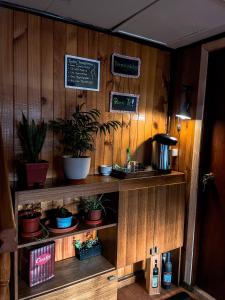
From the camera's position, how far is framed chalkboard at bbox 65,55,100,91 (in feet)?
5.83

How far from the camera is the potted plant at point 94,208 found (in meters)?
1.78

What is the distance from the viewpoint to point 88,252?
75.7 inches

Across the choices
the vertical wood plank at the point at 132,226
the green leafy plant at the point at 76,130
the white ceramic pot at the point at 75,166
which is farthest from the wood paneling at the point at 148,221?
the green leafy plant at the point at 76,130

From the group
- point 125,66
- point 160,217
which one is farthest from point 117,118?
point 160,217

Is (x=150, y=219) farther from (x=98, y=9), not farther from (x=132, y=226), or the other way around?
(x=98, y=9)

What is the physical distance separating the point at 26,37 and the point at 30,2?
21 centimetres

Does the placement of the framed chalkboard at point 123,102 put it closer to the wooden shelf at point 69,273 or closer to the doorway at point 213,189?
the doorway at point 213,189

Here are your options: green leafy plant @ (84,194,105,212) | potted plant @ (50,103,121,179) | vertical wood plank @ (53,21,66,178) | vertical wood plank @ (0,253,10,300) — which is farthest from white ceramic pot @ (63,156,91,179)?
vertical wood plank @ (0,253,10,300)

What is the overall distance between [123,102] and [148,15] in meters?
0.68

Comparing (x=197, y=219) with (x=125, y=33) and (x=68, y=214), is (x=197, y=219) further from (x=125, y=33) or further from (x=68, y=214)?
(x=125, y=33)

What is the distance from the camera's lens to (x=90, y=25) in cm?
181

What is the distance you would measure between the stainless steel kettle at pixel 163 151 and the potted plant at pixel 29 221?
1.06 m

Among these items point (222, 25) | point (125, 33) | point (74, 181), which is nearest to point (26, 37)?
point (125, 33)

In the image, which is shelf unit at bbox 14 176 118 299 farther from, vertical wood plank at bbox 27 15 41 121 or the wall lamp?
the wall lamp
